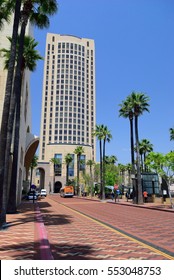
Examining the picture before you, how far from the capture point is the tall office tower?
388ft

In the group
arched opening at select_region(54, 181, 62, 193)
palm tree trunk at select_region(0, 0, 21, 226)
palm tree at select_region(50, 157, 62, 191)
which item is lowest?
arched opening at select_region(54, 181, 62, 193)

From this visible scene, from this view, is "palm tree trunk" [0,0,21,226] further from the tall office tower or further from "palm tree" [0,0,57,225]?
the tall office tower

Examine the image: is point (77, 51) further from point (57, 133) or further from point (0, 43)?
point (0, 43)

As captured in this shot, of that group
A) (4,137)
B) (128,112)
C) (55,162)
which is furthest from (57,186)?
(4,137)

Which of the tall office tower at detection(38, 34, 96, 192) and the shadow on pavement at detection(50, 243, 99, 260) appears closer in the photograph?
the shadow on pavement at detection(50, 243, 99, 260)

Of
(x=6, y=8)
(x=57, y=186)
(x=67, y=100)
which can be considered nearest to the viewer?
(x=6, y=8)

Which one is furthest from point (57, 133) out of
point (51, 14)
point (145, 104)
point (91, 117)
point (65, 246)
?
point (65, 246)

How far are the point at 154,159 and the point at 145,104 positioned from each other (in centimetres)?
975

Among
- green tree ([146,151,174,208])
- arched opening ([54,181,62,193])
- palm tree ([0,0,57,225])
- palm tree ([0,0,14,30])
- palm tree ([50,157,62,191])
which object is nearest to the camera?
Answer: palm tree ([0,0,57,225])

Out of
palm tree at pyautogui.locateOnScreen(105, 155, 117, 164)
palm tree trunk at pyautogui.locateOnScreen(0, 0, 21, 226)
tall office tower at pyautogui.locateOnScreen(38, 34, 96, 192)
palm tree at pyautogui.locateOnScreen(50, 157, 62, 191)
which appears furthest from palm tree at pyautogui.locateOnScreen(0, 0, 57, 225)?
tall office tower at pyautogui.locateOnScreen(38, 34, 96, 192)

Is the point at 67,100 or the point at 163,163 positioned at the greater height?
the point at 67,100

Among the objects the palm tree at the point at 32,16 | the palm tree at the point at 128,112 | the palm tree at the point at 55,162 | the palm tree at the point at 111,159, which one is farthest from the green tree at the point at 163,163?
the palm tree at the point at 55,162

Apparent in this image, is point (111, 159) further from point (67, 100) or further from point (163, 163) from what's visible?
point (163, 163)

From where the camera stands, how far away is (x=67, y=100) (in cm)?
12656
